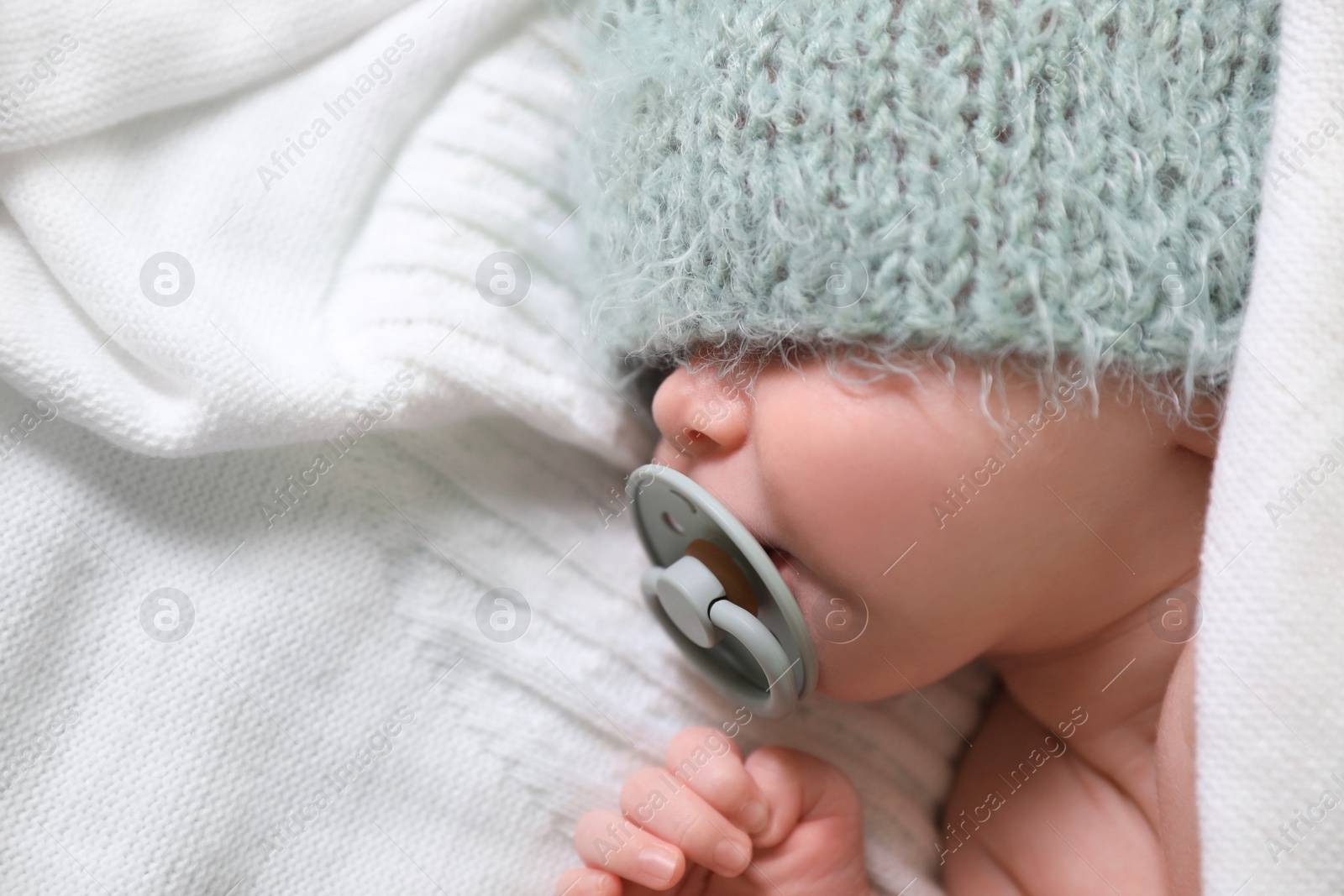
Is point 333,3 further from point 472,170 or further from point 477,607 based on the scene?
point 477,607

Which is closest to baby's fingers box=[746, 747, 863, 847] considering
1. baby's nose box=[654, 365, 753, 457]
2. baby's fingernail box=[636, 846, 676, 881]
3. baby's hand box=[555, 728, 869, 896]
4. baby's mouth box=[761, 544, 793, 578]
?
baby's hand box=[555, 728, 869, 896]

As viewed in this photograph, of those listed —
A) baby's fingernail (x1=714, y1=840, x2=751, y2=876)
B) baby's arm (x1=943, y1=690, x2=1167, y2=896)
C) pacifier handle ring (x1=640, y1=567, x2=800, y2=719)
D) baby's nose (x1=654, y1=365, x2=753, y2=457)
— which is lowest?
baby's arm (x1=943, y1=690, x2=1167, y2=896)

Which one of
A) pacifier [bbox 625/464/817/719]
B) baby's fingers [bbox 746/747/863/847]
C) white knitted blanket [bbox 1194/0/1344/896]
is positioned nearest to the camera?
white knitted blanket [bbox 1194/0/1344/896]

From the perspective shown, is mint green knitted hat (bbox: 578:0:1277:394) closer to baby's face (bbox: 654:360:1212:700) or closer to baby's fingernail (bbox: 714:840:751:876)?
baby's face (bbox: 654:360:1212:700)

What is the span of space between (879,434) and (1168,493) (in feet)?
0.89

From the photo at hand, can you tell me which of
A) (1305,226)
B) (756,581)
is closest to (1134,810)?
(756,581)

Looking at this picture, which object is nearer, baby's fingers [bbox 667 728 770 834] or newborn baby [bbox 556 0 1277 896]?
newborn baby [bbox 556 0 1277 896]

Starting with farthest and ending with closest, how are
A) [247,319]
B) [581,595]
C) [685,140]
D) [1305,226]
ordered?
[581,595] → [247,319] → [685,140] → [1305,226]

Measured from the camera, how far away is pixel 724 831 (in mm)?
865

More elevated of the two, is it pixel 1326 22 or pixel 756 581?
pixel 1326 22

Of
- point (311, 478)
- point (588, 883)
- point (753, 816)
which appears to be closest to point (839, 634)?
point (753, 816)

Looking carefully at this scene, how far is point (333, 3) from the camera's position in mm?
945

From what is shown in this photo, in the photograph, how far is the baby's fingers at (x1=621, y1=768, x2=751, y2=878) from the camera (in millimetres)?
858

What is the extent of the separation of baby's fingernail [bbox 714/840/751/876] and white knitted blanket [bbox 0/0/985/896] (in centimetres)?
15
